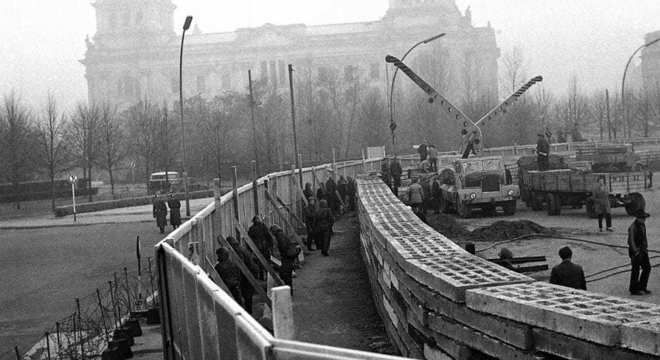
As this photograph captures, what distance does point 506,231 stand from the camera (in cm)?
2462

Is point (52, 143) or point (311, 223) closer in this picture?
point (311, 223)

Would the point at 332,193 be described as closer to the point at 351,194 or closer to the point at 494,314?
the point at 351,194

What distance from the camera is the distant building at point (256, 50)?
131m

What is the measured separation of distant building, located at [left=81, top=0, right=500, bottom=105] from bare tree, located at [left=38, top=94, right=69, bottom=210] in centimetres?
5729

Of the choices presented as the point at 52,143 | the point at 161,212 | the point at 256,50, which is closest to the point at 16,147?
the point at 52,143

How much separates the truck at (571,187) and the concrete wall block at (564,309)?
21417 millimetres

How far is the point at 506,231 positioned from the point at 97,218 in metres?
30.2

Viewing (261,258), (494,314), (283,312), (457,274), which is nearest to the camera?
(283,312)

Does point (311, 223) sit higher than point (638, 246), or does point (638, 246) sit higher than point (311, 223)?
point (638, 246)

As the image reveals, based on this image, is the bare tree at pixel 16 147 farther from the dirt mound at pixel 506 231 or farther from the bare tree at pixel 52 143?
the dirt mound at pixel 506 231

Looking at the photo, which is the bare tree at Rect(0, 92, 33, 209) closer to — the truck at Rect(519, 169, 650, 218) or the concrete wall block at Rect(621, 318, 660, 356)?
the truck at Rect(519, 169, 650, 218)

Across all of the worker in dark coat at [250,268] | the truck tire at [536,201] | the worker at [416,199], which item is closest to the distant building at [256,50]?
the truck tire at [536,201]

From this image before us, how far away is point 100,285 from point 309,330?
39.4 feet

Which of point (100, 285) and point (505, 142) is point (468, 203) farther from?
point (505, 142)
